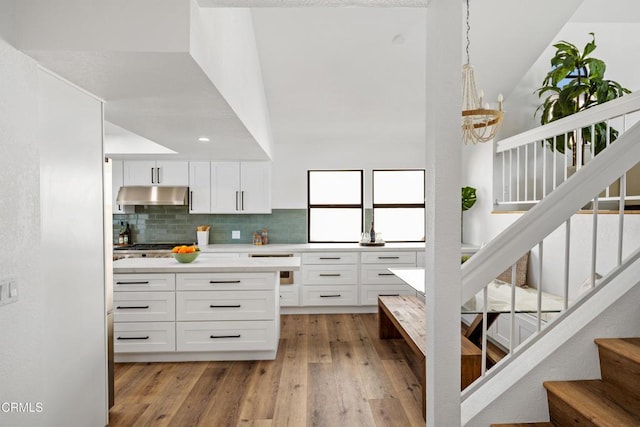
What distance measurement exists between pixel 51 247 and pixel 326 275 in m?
3.45

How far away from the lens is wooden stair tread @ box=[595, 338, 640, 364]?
4.88ft

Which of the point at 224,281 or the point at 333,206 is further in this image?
the point at 333,206

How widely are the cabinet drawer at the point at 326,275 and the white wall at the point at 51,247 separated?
9.26 feet

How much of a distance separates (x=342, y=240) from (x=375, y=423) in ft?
11.4

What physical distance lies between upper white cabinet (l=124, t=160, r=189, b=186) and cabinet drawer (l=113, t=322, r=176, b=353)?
2.40m

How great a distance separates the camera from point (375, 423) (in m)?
2.41

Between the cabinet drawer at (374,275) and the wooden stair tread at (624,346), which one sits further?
the cabinet drawer at (374,275)

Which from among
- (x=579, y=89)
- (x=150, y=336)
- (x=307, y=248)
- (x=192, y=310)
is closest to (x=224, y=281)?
(x=192, y=310)

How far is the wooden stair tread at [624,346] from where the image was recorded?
4.88ft

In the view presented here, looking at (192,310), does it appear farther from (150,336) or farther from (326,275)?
(326,275)

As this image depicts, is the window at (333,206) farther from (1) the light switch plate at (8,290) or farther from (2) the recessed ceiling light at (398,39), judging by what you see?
(1) the light switch plate at (8,290)

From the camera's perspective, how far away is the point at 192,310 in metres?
3.35

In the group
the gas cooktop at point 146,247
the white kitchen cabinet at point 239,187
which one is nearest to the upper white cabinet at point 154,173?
the white kitchen cabinet at point 239,187

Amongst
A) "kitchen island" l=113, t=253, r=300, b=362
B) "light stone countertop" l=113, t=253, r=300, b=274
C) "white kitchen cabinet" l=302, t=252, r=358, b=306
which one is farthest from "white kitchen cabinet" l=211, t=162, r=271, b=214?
"kitchen island" l=113, t=253, r=300, b=362
